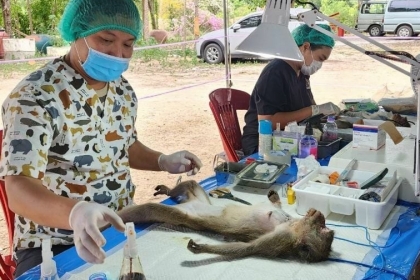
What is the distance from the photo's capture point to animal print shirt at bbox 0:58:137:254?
1.63 meters

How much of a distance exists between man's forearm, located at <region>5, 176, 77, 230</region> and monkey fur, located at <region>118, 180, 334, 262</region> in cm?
29

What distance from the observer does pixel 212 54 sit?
40.1 ft

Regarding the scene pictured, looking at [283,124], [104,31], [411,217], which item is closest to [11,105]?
[104,31]

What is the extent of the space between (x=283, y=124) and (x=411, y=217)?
4.64 feet

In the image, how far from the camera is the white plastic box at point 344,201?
5.67 ft

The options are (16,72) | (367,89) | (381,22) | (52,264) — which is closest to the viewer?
(52,264)

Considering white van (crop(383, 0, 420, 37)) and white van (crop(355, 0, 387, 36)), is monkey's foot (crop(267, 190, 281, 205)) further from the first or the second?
white van (crop(355, 0, 387, 36))

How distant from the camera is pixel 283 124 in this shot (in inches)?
124

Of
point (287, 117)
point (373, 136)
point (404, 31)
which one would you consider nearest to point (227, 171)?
point (373, 136)

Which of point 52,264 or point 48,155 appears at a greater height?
point 48,155

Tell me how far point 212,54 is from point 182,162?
10334 millimetres

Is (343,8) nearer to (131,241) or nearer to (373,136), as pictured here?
(373,136)

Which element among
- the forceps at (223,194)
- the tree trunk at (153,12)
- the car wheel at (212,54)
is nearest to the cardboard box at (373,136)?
the forceps at (223,194)

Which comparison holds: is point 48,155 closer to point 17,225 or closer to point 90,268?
point 17,225
